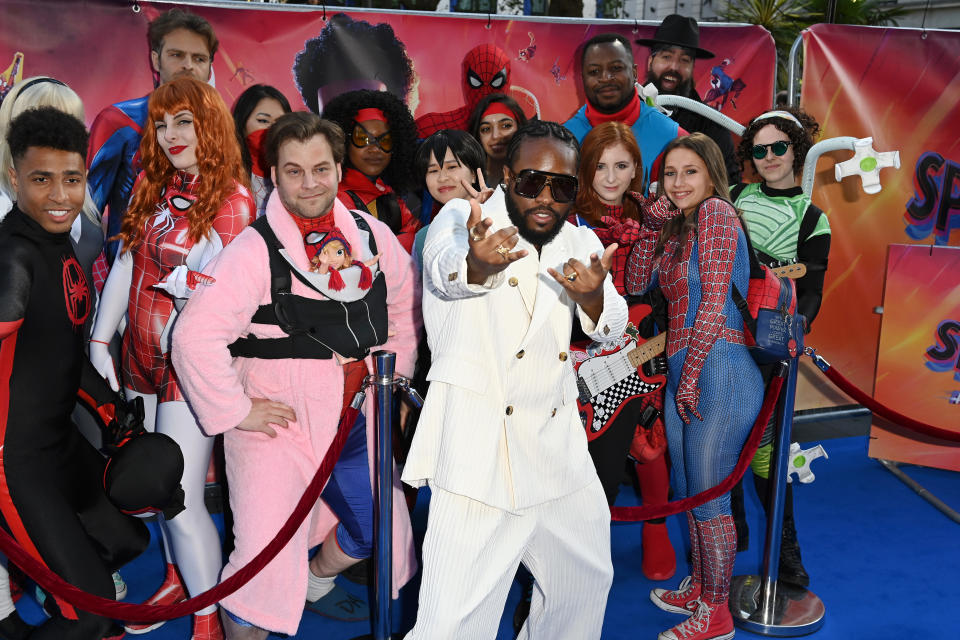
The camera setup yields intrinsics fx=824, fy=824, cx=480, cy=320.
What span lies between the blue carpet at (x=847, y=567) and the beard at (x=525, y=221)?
2.00 meters

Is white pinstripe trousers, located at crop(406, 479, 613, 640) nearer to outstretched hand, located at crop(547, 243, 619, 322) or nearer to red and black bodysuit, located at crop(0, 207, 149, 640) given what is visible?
outstretched hand, located at crop(547, 243, 619, 322)

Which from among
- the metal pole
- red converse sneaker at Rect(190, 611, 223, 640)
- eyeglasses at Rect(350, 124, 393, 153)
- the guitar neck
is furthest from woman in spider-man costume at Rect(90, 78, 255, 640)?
the guitar neck

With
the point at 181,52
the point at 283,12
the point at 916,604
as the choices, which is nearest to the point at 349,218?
the point at 181,52

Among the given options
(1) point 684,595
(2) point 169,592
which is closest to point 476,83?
(1) point 684,595

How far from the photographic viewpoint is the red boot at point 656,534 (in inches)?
162

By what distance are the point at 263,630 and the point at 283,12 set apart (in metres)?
3.43

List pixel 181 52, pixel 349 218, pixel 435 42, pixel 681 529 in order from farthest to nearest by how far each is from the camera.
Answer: pixel 435 42 → pixel 681 529 → pixel 181 52 → pixel 349 218

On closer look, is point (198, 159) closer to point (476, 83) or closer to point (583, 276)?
point (583, 276)

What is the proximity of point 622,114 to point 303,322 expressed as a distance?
2.63m

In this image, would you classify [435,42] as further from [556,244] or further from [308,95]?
[556,244]

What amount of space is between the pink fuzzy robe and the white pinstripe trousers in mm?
745

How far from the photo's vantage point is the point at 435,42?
5137 millimetres

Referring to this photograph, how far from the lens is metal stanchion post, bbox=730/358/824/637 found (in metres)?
3.59

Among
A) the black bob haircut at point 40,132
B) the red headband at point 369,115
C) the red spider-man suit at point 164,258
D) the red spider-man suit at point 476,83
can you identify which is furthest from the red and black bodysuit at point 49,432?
the red spider-man suit at point 476,83
